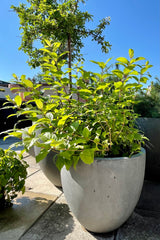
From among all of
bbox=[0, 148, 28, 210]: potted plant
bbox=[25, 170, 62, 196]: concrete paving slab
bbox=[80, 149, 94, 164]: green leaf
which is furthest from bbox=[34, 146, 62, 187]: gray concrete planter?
bbox=[80, 149, 94, 164]: green leaf

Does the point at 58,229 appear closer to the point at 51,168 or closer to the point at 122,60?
the point at 51,168

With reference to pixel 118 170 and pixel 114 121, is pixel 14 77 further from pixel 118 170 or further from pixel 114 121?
pixel 118 170

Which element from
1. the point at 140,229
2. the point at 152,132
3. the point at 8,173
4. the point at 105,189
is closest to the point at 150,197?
the point at 140,229

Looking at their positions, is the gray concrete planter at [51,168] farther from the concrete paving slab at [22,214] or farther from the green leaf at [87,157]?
the green leaf at [87,157]

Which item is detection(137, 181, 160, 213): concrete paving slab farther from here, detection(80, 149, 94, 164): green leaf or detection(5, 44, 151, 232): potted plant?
detection(80, 149, 94, 164): green leaf

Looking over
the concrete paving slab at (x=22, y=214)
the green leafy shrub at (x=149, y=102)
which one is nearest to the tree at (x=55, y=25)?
the green leafy shrub at (x=149, y=102)

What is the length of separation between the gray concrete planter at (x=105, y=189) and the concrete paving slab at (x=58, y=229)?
9 cm

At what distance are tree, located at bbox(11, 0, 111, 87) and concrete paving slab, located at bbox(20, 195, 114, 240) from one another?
259 cm

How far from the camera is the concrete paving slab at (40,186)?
1.73 m

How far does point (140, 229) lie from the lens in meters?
1.18

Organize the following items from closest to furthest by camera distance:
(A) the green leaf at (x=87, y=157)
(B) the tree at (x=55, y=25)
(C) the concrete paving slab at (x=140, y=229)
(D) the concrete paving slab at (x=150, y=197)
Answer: (A) the green leaf at (x=87, y=157)
(C) the concrete paving slab at (x=140, y=229)
(D) the concrete paving slab at (x=150, y=197)
(B) the tree at (x=55, y=25)

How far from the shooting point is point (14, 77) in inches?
48.1

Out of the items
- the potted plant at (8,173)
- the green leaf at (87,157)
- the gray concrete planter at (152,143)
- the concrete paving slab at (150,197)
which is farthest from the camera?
the gray concrete planter at (152,143)

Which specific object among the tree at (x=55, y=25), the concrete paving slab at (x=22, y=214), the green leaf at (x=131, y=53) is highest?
the tree at (x=55, y=25)
